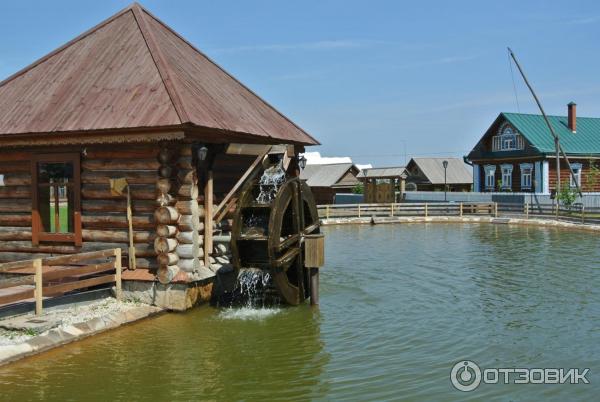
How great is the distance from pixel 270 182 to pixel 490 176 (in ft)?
114

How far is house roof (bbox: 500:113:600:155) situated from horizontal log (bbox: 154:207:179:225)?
108ft

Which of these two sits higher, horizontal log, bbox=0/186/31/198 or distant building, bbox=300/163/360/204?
distant building, bbox=300/163/360/204

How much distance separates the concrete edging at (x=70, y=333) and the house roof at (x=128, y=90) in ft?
11.1

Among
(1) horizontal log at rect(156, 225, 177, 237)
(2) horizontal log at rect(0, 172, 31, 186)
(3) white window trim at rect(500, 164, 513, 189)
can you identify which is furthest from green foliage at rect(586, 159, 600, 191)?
(2) horizontal log at rect(0, 172, 31, 186)

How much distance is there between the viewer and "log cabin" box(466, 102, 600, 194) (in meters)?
38.7

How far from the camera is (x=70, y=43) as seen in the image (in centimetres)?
1405

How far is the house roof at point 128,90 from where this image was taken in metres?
10.9

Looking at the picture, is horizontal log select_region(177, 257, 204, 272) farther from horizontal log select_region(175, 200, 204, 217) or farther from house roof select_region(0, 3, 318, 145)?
house roof select_region(0, 3, 318, 145)

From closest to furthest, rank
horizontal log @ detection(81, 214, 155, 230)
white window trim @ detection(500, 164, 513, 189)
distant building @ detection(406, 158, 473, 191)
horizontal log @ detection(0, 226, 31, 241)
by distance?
1. horizontal log @ detection(81, 214, 155, 230)
2. horizontal log @ detection(0, 226, 31, 241)
3. white window trim @ detection(500, 164, 513, 189)
4. distant building @ detection(406, 158, 473, 191)

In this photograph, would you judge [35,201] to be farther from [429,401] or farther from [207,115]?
[429,401]

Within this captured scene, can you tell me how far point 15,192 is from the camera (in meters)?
12.3

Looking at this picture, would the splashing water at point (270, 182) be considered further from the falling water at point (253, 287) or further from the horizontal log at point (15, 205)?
the horizontal log at point (15, 205)

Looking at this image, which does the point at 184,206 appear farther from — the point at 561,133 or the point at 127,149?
the point at 561,133

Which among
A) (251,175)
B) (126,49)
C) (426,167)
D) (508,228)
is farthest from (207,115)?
(426,167)
